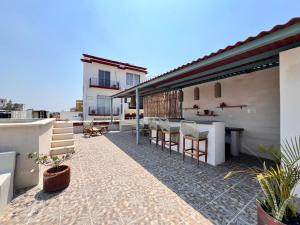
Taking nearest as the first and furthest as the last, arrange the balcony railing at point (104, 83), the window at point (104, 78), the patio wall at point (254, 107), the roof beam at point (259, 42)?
the roof beam at point (259, 42) → the patio wall at point (254, 107) → the balcony railing at point (104, 83) → the window at point (104, 78)

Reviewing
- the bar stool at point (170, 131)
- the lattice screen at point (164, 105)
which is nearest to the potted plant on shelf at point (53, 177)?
the bar stool at point (170, 131)

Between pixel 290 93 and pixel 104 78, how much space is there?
53.4 feet

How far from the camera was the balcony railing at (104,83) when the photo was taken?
15680mm

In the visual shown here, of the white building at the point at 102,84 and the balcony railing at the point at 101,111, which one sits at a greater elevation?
the white building at the point at 102,84

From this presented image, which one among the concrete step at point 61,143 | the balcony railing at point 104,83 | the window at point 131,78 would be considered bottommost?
the concrete step at point 61,143

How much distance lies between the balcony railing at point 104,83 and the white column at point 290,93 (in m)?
15.5

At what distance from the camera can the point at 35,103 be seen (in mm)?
22234

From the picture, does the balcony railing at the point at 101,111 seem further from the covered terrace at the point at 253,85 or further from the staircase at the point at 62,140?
the covered terrace at the point at 253,85

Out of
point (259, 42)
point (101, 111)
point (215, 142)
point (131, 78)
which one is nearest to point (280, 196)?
point (259, 42)

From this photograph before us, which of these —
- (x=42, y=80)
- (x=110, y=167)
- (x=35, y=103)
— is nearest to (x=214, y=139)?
(x=110, y=167)

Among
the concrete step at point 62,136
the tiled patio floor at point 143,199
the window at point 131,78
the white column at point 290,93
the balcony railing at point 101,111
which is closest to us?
the tiled patio floor at point 143,199

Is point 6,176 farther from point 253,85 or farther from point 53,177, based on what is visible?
point 253,85

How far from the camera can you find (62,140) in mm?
5965

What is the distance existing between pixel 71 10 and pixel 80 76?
383 inches
